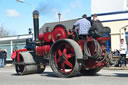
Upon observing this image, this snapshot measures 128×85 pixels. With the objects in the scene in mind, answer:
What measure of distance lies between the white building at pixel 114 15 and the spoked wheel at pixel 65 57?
992 centimetres

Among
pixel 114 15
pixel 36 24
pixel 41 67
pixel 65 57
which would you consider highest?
pixel 114 15

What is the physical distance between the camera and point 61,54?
887cm

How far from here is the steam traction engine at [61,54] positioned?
8312 mm

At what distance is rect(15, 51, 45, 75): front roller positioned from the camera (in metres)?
9.99

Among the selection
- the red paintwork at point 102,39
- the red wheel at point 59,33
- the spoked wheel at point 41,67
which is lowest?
the spoked wheel at point 41,67

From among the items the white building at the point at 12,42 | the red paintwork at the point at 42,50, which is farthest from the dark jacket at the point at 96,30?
the white building at the point at 12,42

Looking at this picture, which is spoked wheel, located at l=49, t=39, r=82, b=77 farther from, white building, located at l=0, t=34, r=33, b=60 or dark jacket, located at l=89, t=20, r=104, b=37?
Answer: white building, located at l=0, t=34, r=33, b=60

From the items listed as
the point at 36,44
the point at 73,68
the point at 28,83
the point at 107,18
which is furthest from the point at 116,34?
the point at 28,83

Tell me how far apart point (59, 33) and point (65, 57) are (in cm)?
103

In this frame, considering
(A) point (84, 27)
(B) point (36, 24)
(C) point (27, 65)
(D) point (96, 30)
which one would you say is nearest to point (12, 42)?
(B) point (36, 24)

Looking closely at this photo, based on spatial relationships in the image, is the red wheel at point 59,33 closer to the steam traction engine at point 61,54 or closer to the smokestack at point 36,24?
the steam traction engine at point 61,54

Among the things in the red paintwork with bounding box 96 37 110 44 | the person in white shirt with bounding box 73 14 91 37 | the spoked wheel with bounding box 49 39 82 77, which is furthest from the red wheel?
the red paintwork with bounding box 96 37 110 44

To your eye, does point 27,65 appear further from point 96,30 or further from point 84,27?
point 96,30

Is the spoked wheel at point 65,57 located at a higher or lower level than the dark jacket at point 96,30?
lower
